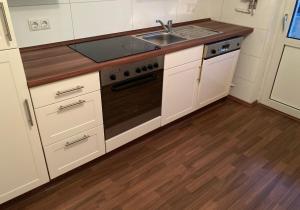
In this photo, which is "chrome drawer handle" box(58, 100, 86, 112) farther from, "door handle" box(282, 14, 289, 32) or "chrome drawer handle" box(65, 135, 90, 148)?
"door handle" box(282, 14, 289, 32)

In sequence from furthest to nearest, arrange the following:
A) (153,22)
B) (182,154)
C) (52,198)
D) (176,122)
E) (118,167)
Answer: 1. (176,122)
2. (153,22)
3. (182,154)
4. (118,167)
5. (52,198)

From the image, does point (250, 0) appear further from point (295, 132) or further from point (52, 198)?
point (52, 198)

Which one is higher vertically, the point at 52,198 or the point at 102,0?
the point at 102,0

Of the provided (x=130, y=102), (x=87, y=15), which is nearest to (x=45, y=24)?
(x=87, y=15)

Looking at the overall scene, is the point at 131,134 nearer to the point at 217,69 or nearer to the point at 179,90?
the point at 179,90

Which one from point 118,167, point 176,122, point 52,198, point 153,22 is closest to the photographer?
point 52,198

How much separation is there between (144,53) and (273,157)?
1504 mm

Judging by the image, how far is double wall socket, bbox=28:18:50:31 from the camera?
1.74m

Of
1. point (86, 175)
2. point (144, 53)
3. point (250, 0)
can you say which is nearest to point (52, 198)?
point (86, 175)

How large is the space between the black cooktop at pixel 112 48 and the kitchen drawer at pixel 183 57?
0.17 meters

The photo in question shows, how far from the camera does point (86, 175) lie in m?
1.97

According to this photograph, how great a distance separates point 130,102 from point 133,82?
0.57ft

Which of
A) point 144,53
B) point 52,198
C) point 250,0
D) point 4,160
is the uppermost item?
point 250,0

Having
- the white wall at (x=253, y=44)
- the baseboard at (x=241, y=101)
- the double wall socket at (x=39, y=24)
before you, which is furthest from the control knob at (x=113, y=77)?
the baseboard at (x=241, y=101)
